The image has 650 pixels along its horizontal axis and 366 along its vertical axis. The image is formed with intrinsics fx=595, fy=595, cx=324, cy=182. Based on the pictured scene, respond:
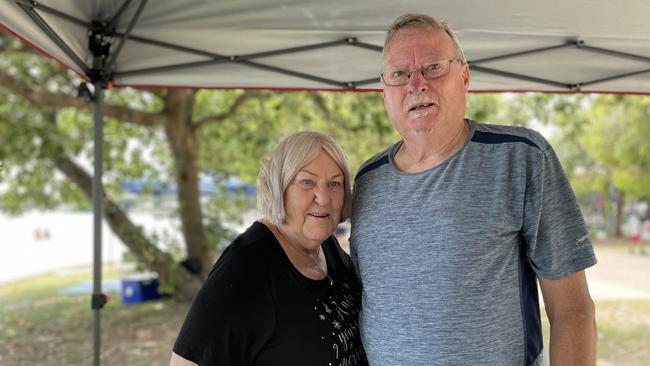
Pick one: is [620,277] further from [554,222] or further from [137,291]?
[554,222]

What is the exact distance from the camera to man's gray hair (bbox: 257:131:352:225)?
192cm

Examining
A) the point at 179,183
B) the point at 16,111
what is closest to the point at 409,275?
the point at 179,183

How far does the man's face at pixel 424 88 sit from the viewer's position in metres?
1.73

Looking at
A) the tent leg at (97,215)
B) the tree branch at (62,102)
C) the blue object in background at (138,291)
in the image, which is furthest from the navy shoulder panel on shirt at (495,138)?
the blue object in background at (138,291)

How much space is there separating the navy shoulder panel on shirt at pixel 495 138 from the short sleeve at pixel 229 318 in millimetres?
761

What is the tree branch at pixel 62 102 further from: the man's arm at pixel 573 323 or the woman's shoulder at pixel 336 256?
the man's arm at pixel 573 323

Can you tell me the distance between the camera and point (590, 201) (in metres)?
30.3

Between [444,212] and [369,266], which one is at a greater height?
[444,212]

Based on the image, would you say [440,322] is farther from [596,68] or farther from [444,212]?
[596,68]

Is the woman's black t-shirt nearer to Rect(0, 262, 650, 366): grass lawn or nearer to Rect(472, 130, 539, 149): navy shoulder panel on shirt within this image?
Rect(472, 130, 539, 149): navy shoulder panel on shirt

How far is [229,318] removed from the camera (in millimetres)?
1721

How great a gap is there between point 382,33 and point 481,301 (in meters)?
1.70

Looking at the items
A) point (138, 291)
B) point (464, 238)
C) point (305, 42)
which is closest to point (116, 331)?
point (138, 291)

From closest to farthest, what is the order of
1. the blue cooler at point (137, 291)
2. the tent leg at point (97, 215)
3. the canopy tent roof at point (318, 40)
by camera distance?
the canopy tent roof at point (318, 40) < the tent leg at point (97, 215) < the blue cooler at point (137, 291)
